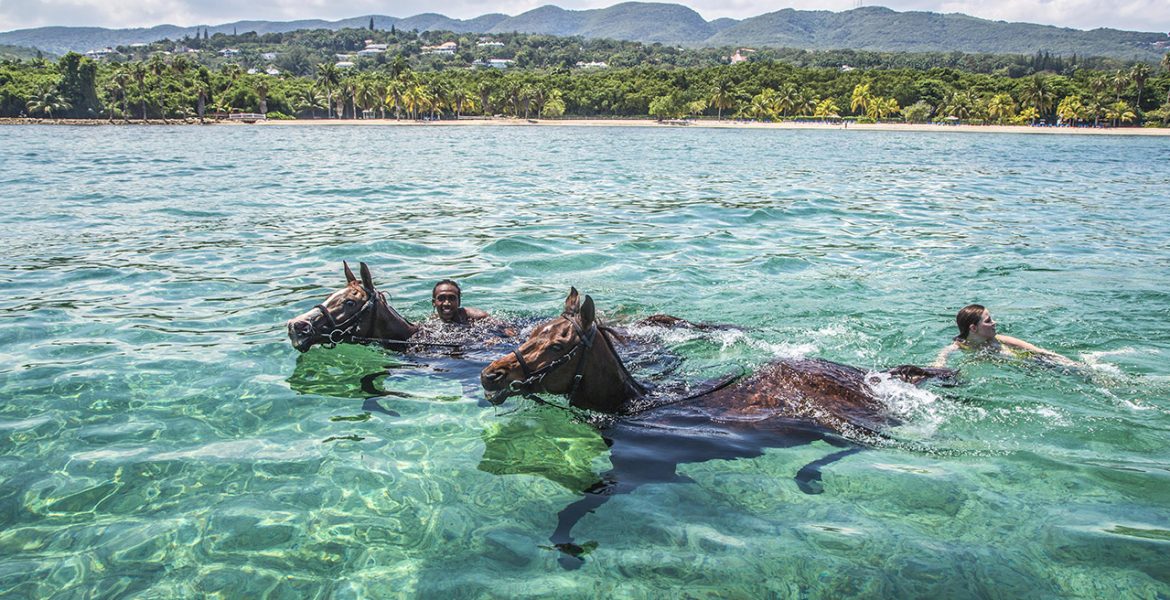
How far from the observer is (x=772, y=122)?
A: 485 ft

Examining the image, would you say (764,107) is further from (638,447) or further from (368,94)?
(638,447)

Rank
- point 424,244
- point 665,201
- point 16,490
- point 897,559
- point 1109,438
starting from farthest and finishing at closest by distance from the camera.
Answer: point 665,201 → point 424,244 → point 1109,438 → point 16,490 → point 897,559

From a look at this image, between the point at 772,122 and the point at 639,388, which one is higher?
the point at 772,122

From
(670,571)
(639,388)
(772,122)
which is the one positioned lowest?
(670,571)

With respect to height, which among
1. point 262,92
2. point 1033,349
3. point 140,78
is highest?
point 140,78

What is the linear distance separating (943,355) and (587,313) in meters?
5.39

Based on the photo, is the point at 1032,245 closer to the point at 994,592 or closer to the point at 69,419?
the point at 994,592

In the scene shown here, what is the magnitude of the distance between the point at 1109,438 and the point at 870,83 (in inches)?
6397

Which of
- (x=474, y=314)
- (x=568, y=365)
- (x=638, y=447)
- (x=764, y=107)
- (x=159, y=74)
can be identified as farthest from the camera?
(x=764, y=107)

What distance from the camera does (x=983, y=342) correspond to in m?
9.20

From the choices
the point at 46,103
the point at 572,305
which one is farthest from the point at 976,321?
the point at 46,103

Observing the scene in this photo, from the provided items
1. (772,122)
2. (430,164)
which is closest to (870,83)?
(772,122)

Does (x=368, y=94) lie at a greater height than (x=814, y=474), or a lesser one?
greater

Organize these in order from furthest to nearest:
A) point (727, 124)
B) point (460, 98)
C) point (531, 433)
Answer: point (460, 98) → point (727, 124) → point (531, 433)
